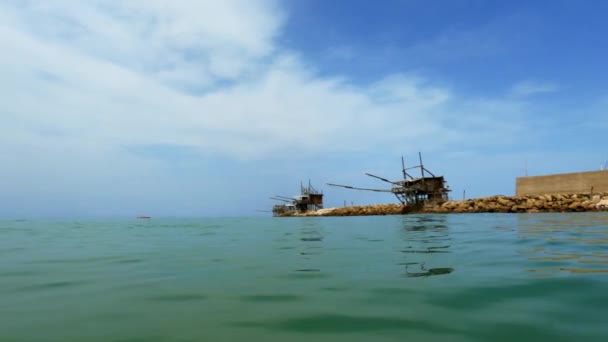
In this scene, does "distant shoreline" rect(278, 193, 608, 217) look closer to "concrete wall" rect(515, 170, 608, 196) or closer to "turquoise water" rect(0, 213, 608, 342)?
"concrete wall" rect(515, 170, 608, 196)

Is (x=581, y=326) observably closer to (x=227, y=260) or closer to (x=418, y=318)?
(x=418, y=318)

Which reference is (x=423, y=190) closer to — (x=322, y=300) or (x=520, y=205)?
(x=520, y=205)

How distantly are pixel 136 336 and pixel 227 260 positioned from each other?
4.06 m

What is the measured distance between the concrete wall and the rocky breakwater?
91.4 inches

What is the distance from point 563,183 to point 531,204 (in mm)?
7062

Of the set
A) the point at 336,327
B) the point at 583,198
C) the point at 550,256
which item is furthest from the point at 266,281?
the point at 583,198

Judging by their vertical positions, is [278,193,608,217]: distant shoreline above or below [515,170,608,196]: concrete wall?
below

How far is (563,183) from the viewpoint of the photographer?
37.6 metres

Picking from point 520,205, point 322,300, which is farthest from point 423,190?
point 322,300

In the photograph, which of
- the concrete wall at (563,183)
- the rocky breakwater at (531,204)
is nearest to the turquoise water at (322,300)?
the rocky breakwater at (531,204)

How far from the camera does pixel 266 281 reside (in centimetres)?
460

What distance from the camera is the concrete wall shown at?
34.4 metres

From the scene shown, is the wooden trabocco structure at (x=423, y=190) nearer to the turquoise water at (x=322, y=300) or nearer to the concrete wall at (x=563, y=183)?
the concrete wall at (x=563, y=183)

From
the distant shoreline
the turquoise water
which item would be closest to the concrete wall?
the distant shoreline
